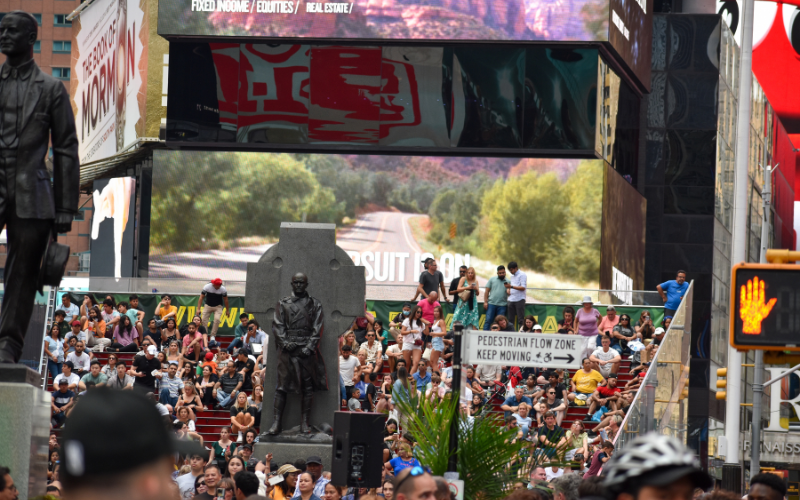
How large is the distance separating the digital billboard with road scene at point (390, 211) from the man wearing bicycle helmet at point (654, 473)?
3854cm

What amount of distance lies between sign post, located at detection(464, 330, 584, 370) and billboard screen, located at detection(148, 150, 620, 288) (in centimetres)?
3168

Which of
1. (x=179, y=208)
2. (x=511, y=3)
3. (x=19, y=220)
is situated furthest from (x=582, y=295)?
(x=19, y=220)

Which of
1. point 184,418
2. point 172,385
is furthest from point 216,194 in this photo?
point 184,418

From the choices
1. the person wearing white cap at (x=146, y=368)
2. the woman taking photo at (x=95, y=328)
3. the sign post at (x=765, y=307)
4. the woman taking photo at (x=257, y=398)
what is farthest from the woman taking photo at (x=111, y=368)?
the sign post at (x=765, y=307)

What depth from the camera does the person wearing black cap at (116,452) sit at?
2.34 meters

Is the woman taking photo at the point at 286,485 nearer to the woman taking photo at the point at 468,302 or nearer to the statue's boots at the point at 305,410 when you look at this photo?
the statue's boots at the point at 305,410

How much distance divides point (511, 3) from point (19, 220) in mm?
34273

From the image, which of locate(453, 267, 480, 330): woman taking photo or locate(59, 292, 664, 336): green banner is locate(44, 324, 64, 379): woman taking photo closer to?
locate(59, 292, 664, 336): green banner

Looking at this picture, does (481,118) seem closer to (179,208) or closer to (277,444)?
(179,208)

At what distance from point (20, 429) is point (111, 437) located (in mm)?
5840

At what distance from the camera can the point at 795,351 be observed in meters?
10.8

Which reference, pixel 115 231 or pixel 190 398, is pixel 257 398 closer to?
pixel 190 398

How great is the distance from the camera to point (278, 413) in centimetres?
2048

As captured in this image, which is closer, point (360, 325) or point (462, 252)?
point (360, 325)
